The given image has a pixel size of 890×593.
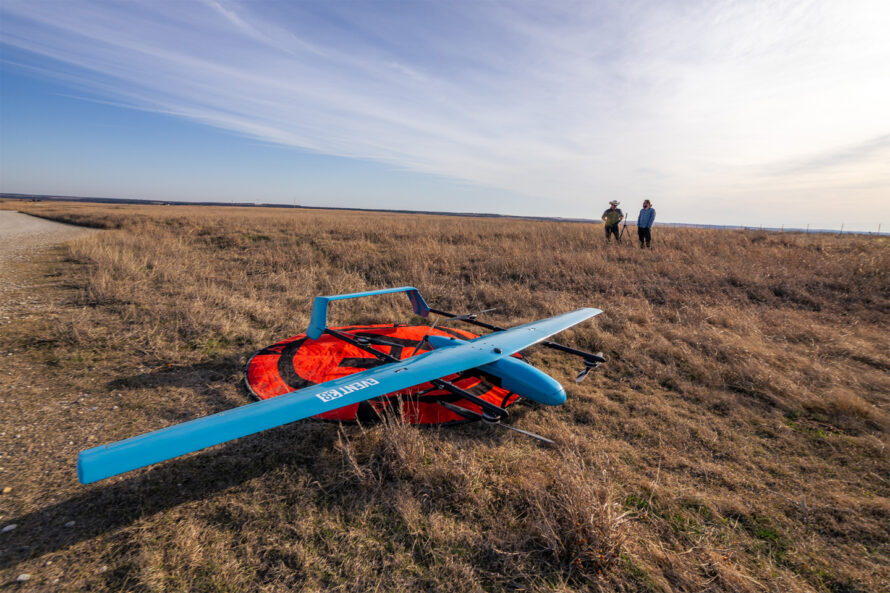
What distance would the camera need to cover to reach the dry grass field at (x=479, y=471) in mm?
2625

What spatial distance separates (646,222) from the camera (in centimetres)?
1448

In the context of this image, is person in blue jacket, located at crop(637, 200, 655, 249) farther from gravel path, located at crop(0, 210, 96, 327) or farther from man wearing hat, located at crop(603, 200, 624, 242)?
gravel path, located at crop(0, 210, 96, 327)

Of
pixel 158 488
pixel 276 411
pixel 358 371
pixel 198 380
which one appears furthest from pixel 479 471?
pixel 198 380

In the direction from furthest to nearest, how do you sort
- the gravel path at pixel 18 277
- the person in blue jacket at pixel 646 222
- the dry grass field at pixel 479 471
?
the person in blue jacket at pixel 646 222 < the gravel path at pixel 18 277 < the dry grass field at pixel 479 471

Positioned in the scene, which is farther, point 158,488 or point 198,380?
point 198,380

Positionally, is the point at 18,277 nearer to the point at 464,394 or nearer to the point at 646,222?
the point at 464,394

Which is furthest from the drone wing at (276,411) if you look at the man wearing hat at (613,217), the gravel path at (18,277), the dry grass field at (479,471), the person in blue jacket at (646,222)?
the man wearing hat at (613,217)

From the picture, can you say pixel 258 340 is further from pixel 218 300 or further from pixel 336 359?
pixel 218 300

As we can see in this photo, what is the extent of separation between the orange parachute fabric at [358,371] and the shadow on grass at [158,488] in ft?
1.86

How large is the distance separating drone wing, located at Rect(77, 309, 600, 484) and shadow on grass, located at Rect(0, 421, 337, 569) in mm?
885

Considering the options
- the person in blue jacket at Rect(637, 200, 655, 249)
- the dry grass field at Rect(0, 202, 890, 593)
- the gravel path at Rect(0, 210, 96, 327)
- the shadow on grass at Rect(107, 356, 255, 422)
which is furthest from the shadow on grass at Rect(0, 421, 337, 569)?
the person in blue jacket at Rect(637, 200, 655, 249)

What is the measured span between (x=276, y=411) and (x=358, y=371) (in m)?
2.52

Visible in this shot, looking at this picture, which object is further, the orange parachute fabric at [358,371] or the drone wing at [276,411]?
the orange parachute fabric at [358,371]

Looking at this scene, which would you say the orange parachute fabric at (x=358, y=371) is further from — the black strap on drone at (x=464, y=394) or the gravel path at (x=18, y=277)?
the gravel path at (x=18, y=277)
